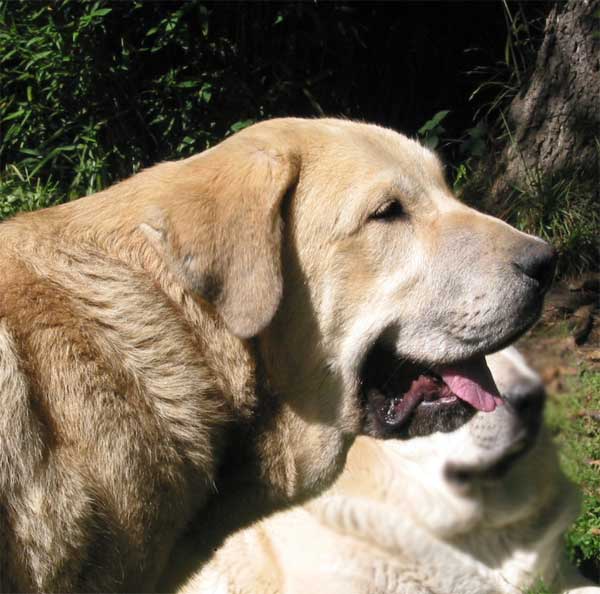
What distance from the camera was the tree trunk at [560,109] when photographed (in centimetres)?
595

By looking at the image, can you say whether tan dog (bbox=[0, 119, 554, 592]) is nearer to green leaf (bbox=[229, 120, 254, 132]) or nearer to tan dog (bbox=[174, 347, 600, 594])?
tan dog (bbox=[174, 347, 600, 594])

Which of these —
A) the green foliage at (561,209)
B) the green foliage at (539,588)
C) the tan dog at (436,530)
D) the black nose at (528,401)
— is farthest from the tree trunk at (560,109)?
the green foliage at (539,588)

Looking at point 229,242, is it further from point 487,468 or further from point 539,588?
point 539,588

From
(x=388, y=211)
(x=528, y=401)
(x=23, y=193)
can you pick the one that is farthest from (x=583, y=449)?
(x=23, y=193)

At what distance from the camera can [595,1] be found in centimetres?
586

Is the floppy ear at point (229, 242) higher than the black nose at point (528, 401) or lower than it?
higher

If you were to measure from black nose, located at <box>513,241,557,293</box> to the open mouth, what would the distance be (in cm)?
36

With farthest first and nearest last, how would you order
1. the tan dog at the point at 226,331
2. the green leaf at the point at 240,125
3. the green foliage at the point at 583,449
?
the green leaf at the point at 240,125, the green foliage at the point at 583,449, the tan dog at the point at 226,331

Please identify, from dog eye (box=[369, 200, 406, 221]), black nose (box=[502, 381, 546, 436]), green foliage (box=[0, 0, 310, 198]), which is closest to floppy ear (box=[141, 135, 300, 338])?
dog eye (box=[369, 200, 406, 221])

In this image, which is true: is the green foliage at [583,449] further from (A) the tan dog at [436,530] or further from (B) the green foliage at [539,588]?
(B) the green foliage at [539,588]

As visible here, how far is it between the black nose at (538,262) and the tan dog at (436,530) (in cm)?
44

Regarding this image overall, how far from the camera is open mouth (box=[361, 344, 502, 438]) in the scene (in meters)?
3.36

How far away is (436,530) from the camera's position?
3113 millimetres

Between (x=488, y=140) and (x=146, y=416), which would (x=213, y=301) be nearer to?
(x=146, y=416)
